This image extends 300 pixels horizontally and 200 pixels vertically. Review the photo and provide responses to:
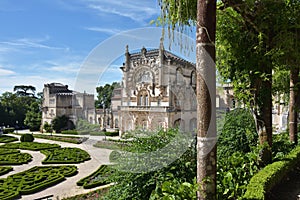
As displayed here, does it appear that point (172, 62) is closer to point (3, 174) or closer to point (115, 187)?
point (3, 174)

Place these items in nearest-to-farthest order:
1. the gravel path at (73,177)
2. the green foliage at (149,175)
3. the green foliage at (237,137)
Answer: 1. the green foliage at (149,175)
2. the green foliage at (237,137)
3. the gravel path at (73,177)

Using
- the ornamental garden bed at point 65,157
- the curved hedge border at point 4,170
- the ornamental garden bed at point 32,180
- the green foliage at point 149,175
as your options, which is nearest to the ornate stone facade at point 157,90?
the ornamental garden bed at point 65,157

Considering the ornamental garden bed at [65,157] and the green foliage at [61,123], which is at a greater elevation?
the green foliage at [61,123]

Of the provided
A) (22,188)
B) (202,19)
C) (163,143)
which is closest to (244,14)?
(202,19)

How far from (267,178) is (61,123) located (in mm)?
31441

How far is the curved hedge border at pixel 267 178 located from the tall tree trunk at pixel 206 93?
0.93m

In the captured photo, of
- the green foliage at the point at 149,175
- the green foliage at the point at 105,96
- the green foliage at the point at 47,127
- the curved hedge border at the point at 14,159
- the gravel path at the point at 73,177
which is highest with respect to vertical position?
the green foliage at the point at 105,96

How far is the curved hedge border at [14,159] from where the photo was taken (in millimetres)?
15102

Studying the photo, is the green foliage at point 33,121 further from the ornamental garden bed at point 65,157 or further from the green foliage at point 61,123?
the ornamental garden bed at point 65,157

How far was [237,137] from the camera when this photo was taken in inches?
250

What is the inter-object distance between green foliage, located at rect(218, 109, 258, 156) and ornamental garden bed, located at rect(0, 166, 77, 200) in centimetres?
834

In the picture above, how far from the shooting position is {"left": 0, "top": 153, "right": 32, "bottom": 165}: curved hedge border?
1510 cm

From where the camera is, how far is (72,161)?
1512cm

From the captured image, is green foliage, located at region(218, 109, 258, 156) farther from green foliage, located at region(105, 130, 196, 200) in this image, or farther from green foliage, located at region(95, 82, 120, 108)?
green foliage, located at region(95, 82, 120, 108)
